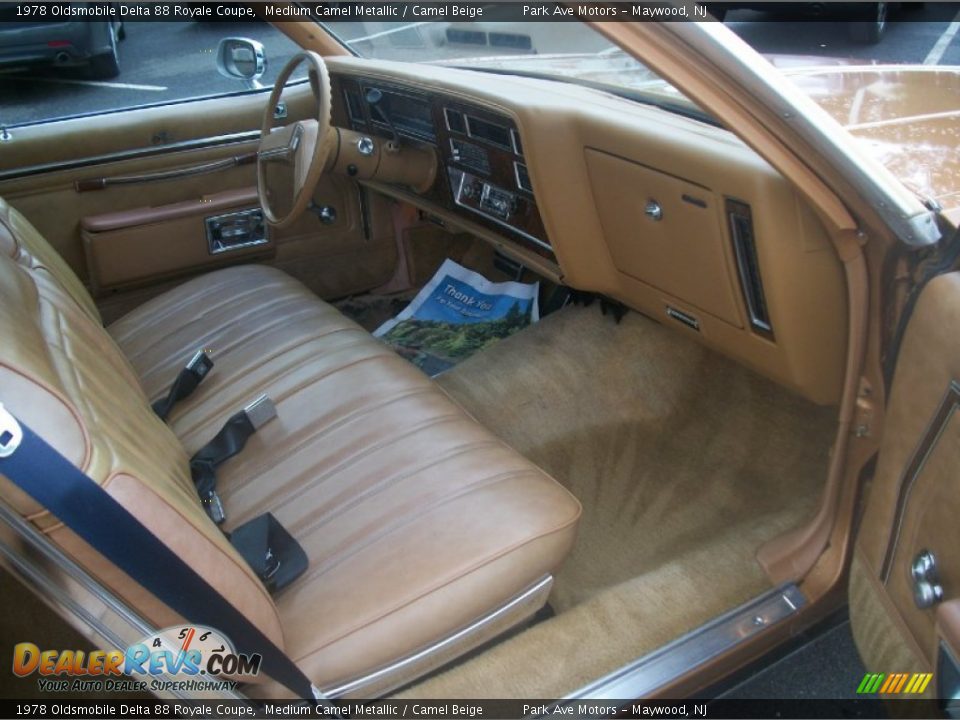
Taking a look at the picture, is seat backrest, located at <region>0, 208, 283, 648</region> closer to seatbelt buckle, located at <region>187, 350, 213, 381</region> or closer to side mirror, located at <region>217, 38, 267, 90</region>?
seatbelt buckle, located at <region>187, 350, 213, 381</region>

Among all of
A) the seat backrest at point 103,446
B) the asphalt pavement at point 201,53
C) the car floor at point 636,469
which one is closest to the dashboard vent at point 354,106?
the car floor at point 636,469

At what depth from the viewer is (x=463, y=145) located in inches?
86.4

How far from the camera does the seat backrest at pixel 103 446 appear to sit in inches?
37.5

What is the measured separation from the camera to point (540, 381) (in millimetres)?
2303

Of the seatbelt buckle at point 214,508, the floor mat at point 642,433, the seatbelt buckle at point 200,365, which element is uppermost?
the seatbelt buckle at point 200,365

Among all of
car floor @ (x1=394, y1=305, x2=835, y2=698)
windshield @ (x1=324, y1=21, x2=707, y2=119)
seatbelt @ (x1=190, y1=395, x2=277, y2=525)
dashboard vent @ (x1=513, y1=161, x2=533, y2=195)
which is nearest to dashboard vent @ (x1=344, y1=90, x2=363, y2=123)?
windshield @ (x1=324, y1=21, x2=707, y2=119)

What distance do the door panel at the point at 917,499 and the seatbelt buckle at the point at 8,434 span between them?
1081mm

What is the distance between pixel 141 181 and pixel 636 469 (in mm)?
1580

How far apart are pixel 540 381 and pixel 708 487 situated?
52 centimetres

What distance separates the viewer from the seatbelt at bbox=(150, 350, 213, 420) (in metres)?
1.83

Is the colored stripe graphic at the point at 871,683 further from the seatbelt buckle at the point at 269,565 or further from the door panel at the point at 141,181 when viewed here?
the door panel at the point at 141,181

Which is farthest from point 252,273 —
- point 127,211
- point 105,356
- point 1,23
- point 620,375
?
point 1,23

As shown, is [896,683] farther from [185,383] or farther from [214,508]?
[185,383]

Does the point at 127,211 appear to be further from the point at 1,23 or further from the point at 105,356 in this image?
the point at 1,23
